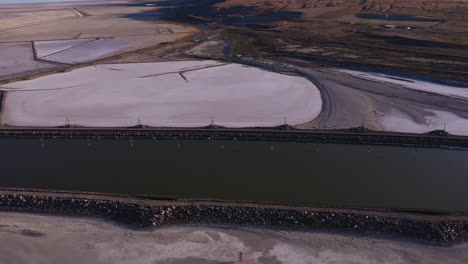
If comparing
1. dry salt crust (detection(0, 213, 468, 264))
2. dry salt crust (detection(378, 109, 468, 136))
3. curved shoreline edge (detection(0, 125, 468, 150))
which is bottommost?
dry salt crust (detection(0, 213, 468, 264))

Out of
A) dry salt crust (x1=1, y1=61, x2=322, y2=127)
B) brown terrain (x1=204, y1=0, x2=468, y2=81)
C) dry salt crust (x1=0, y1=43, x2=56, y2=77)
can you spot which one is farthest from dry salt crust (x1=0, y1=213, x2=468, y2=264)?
dry salt crust (x1=0, y1=43, x2=56, y2=77)

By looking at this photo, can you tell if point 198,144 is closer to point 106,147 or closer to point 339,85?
point 106,147

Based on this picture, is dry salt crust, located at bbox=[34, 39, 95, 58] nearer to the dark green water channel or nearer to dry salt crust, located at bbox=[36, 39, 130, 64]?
dry salt crust, located at bbox=[36, 39, 130, 64]

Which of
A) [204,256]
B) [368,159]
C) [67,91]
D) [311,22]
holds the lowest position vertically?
[204,256]

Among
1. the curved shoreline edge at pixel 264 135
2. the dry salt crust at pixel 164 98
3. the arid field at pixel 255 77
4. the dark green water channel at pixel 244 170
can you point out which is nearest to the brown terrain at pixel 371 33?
the arid field at pixel 255 77

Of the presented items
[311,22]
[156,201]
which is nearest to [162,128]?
[156,201]

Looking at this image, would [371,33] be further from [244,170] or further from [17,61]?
[17,61]

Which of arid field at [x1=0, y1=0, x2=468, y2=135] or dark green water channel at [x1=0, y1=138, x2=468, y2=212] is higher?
arid field at [x1=0, y1=0, x2=468, y2=135]
